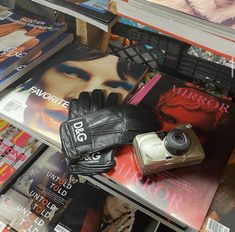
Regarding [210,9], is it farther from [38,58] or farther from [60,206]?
[60,206]

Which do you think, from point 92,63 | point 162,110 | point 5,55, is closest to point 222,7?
point 162,110

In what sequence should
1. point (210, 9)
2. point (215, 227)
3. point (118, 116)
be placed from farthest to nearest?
point (118, 116)
point (215, 227)
point (210, 9)

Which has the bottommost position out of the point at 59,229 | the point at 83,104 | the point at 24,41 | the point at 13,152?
the point at 59,229

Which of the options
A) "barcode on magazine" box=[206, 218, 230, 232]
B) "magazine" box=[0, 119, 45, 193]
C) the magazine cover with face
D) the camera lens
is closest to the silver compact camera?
the camera lens

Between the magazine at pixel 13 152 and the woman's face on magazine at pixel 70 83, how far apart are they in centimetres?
28

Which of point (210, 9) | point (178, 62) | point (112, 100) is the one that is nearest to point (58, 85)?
point (112, 100)

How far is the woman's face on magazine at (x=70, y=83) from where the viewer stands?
2.16ft

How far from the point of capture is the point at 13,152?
93cm

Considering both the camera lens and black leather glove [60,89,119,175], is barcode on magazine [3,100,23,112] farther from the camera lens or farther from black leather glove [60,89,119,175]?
the camera lens

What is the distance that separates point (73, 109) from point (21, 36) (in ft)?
0.95

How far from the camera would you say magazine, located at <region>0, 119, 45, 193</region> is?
897 mm

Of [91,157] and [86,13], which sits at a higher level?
[86,13]

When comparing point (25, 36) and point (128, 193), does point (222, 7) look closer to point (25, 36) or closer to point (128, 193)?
point (128, 193)

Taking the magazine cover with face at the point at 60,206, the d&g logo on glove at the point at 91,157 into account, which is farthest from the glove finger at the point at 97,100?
the magazine cover with face at the point at 60,206
